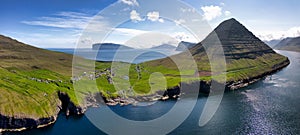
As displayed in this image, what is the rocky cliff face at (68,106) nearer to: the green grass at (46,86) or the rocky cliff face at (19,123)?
the green grass at (46,86)

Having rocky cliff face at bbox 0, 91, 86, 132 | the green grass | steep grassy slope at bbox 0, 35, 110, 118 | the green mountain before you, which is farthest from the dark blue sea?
the green grass

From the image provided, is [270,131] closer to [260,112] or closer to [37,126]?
[260,112]

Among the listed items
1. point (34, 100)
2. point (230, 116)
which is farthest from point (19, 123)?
point (230, 116)

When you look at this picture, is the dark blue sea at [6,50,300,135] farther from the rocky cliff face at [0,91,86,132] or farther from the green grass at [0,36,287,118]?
the green grass at [0,36,287,118]

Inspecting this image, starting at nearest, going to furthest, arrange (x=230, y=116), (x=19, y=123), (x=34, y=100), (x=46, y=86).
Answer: (x=19, y=123) → (x=230, y=116) → (x=34, y=100) → (x=46, y=86)

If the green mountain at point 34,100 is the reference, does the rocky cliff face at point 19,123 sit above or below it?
below

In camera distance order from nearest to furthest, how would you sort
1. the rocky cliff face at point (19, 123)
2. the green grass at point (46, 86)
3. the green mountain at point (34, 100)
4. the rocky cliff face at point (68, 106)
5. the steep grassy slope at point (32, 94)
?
the rocky cliff face at point (19, 123) → the green mountain at point (34, 100) → the steep grassy slope at point (32, 94) → the green grass at point (46, 86) → the rocky cliff face at point (68, 106)

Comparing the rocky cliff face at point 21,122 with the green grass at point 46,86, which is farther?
the green grass at point 46,86

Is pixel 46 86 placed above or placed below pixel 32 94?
above

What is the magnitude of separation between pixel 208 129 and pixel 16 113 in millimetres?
63879

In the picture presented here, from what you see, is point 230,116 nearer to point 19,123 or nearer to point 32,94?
point 19,123

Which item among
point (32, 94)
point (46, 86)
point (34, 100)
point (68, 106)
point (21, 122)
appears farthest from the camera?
point (46, 86)

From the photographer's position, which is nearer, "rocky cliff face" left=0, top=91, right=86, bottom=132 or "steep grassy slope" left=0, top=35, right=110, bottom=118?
"rocky cliff face" left=0, top=91, right=86, bottom=132

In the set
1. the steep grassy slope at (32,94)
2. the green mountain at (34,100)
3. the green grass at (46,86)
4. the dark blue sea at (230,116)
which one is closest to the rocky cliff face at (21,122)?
the green mountain at (34,100)
